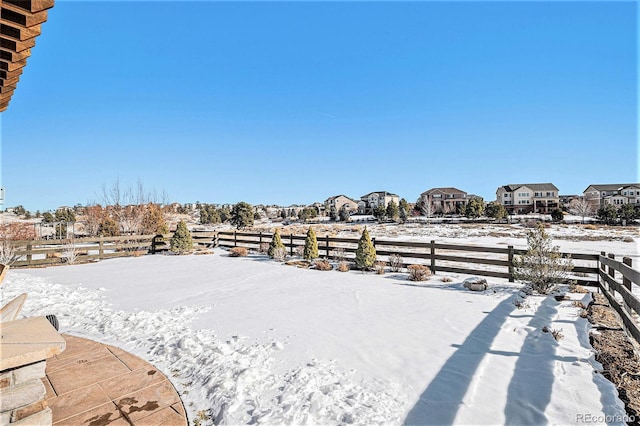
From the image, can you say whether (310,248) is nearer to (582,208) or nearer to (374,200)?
(582,208)

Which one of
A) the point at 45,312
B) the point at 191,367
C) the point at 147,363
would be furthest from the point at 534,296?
the point at 45,312

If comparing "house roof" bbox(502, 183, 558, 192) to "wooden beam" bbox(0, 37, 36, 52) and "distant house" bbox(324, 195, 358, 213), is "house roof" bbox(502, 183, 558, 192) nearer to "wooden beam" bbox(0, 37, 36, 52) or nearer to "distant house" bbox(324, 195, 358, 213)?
"distant house" bbox(324, 195, 358, 213)

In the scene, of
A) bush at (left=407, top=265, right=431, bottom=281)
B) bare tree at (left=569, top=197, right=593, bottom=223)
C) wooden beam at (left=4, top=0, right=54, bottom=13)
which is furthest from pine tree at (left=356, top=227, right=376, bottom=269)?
bare tree at (left=569, top=197, right=593, bottom=223)

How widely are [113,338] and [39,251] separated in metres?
11.5

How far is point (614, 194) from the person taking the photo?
62.2 metres

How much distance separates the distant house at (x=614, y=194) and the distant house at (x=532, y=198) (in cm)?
574

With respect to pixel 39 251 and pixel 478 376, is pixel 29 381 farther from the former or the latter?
pixel 39 251

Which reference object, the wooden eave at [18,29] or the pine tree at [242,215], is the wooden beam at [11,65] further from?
the pine tree at [242,215]

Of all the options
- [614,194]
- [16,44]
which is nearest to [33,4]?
[16,44]

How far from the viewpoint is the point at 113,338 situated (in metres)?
5.01

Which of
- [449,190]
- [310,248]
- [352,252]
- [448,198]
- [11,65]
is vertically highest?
[449,190]

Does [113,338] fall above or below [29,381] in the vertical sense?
below
